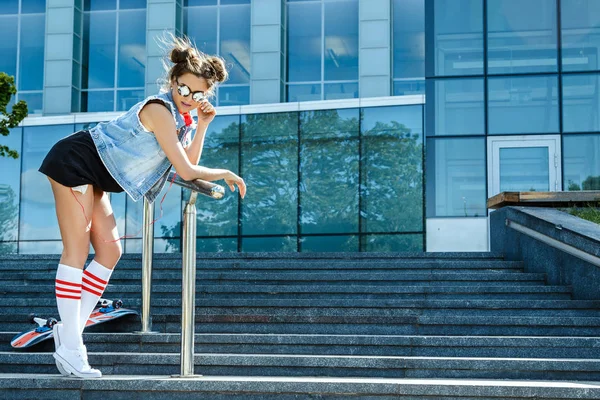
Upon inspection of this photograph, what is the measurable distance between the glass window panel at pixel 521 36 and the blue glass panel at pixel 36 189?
9932 mm

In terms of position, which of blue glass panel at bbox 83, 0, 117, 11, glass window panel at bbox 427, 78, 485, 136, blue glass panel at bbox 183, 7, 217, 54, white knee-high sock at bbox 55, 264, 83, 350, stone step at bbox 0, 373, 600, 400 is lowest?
stone step at bbox 0, 373, 600, 400

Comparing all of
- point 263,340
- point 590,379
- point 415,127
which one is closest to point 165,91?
point 263,340

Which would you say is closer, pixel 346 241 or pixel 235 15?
pixel 346 241

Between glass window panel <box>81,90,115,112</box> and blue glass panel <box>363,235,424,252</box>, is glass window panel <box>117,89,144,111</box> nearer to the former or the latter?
glass window panel <box>81,90,115,112</box>

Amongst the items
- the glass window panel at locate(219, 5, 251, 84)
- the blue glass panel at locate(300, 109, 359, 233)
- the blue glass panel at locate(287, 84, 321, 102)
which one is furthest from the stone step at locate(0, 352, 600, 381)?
the glass window panel at locate(219, 5, 251, 84)

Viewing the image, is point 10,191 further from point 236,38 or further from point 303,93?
point 303,93

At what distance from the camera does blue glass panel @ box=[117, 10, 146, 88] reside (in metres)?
22.0

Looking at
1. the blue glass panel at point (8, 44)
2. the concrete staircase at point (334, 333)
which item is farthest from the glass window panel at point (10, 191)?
the concrete staircase at point (334, 333)

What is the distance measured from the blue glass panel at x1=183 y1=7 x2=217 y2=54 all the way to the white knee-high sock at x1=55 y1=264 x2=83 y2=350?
1813cm

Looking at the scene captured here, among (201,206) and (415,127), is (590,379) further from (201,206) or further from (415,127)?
(201,206)

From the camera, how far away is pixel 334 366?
14.4ft

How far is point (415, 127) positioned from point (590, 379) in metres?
14.0

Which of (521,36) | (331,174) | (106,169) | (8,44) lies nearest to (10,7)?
(8,44)

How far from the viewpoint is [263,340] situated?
→ 4977mm
